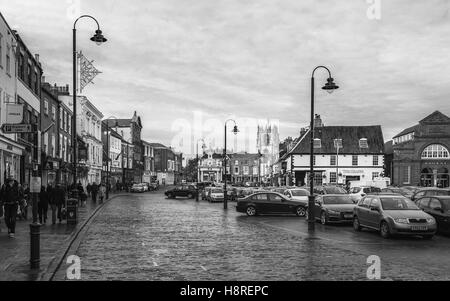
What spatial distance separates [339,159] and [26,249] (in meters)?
71.3

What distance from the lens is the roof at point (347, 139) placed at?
81.4 metres

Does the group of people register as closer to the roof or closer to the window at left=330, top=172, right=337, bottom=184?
the roof

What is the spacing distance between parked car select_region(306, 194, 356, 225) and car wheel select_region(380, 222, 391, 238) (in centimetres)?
474

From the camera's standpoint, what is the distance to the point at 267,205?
30500 mm

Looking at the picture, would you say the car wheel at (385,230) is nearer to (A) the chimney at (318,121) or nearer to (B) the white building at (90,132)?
(B) the white building at (90,132)

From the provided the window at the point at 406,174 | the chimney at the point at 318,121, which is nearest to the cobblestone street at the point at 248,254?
the window at the point at 406,174

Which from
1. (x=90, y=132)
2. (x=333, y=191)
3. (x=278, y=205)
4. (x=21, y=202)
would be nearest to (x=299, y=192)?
(x=278, y=205)

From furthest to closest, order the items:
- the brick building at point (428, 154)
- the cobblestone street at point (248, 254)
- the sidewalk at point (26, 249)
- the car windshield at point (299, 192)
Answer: the brick building at point (428, 154), the car windshield at point (299, 192), the cobblestone street at point (248, 254), the sidewalk at point (26, 249)

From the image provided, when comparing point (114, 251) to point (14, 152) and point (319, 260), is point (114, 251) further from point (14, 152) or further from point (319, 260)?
point (14, 152)

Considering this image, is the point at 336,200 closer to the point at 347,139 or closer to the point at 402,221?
the point at 402,221

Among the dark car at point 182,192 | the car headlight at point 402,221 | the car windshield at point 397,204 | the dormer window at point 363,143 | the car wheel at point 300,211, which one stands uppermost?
the dormer window at point 363,143

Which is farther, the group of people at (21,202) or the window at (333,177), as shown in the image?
the window at (333,177)

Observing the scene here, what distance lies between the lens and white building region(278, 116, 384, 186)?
8094 centimetres

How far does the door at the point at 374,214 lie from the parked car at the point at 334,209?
3410 millimetres
